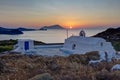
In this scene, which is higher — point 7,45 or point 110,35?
point 110,35

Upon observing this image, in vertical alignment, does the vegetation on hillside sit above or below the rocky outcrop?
below

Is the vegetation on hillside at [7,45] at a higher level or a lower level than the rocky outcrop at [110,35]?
lower

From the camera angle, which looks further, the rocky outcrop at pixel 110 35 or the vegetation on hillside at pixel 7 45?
the rocky outcrop at pixel 110 35

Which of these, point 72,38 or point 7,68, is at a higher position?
point 72,38

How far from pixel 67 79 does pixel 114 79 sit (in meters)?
2.42

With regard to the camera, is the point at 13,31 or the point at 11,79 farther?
the point at 13,31

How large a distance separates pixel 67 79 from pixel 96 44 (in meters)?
15.2

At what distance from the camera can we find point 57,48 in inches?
1261

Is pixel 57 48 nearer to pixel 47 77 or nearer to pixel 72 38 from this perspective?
pixel 72 38

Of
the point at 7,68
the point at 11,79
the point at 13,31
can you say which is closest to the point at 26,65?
the point at 7,68

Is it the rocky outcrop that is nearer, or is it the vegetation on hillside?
the vegetation on hillside

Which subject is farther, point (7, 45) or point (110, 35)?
point (110, 35)

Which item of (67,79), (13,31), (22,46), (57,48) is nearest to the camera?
(67,79)

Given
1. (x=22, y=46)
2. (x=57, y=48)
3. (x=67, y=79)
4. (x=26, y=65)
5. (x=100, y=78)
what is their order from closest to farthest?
(x=67, y=79) < (x=100, y=78) < (x=26, y=65) < (x=22, y=46) < (x=57, y=48)
